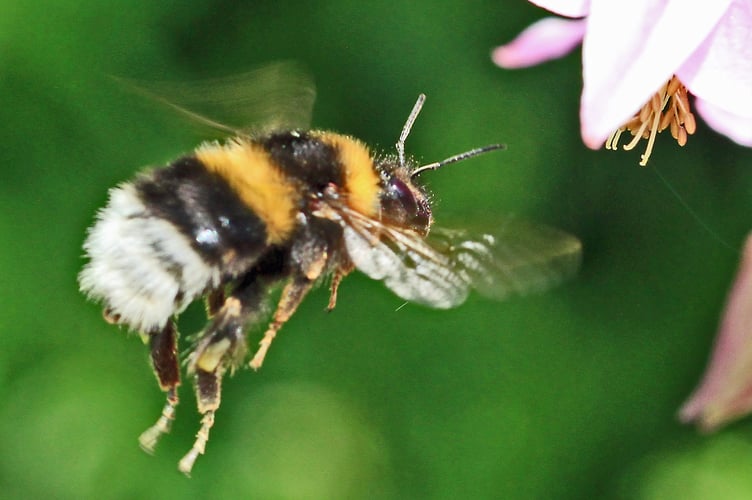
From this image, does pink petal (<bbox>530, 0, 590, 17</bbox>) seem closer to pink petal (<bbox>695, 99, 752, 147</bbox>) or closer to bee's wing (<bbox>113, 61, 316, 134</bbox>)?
pink petal (<bbox>695, 99, 752, 147</bbox>)

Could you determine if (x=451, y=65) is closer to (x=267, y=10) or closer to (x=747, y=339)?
(x=267, y=10)

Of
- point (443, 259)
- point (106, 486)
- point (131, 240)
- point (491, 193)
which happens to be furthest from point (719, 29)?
point (106, 486)

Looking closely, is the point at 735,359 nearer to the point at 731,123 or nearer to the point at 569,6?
the point at 731,123

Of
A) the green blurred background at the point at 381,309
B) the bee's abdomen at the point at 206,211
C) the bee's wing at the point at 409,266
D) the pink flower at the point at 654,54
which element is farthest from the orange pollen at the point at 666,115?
the green blurred background at the point at 381,309

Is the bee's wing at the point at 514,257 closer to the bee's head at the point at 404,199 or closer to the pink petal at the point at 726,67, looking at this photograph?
the bee's head at the point at 404,199

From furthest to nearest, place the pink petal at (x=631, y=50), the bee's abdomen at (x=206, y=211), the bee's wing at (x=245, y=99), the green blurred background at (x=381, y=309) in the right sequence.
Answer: the green blurred background at (x=381, y=309)
the bee's wing at (x=245, y=99)
the bee's abdomen at (x=206, y=211)
the pink petal at (x=631, y=50)

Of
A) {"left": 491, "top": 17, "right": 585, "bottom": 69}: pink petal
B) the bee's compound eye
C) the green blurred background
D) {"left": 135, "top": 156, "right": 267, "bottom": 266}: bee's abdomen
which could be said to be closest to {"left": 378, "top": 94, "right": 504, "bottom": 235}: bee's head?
the bee's compound eye
